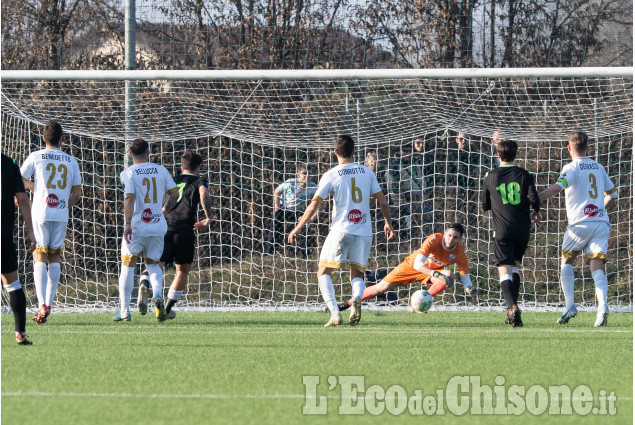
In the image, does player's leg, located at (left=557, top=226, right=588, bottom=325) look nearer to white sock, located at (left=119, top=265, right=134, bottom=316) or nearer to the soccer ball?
the soccer ball

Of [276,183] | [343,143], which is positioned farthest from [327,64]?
[343,143]

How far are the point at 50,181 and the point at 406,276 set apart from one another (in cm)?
403

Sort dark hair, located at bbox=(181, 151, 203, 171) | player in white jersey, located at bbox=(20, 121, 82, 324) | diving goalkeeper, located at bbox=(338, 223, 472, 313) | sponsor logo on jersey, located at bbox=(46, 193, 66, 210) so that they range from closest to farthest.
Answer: player in white jersey, located at bbox=(20, 121, 82, 324) → sponsor logo on jersey, located at bbox=(46, 193, 66, 210) → dark hair, located at bbox=(181, 151, 203, 171) → diving goalkeeper, located at bbox=(338, 223, 472, 313)

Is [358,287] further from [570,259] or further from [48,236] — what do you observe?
[48,236]

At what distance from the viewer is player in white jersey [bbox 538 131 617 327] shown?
9.36 meters

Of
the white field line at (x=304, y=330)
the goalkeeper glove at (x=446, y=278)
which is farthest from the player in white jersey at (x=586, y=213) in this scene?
the goalkeeper glove at (x=446, y=278)

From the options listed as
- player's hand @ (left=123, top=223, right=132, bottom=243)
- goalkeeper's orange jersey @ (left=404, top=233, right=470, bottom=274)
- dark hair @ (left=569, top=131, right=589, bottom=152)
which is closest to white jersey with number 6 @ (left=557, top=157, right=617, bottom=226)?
dark hair @ (left=569, top=131, right=589, bottom=152)

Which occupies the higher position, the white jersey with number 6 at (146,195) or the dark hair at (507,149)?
the dark hair at (507,149)

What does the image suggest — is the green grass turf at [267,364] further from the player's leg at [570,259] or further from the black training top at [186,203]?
the black training top at [186,203]

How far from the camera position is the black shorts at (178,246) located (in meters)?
10.3

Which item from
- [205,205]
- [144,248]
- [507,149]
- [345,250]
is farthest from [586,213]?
[144,248]

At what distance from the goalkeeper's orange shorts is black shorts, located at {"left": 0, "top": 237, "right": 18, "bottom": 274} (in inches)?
201

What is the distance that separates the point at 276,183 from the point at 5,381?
317 inches

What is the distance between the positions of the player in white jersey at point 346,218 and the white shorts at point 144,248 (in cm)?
156
